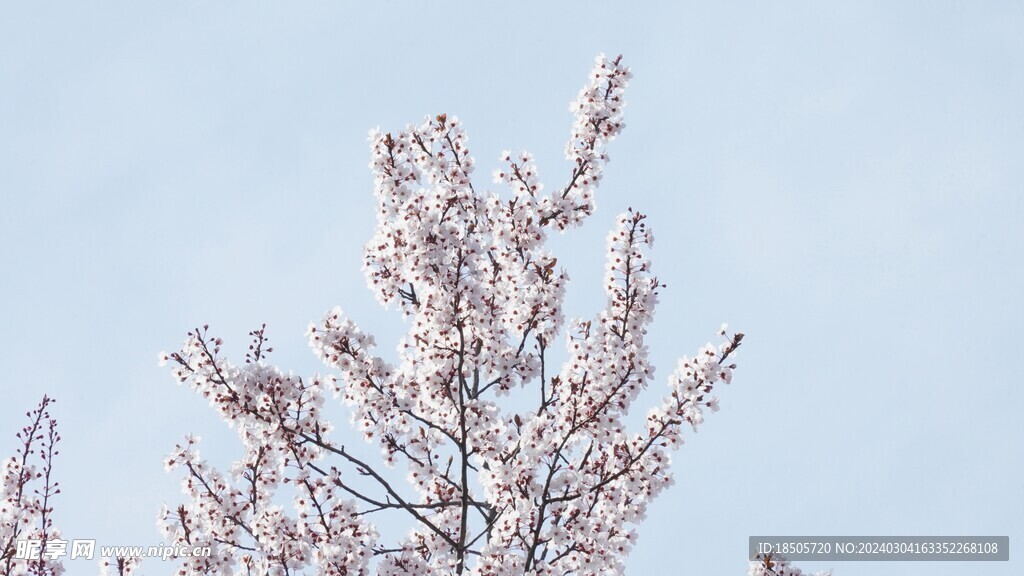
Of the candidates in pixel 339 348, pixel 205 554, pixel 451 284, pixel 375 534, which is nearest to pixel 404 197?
pixel 451 284

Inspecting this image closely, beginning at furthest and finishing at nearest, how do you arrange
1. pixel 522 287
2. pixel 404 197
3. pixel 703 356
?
pixel 522 287
pixel 404 197
pixel 703 356

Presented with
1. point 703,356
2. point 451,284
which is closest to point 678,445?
point 703,356

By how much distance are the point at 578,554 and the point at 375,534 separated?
7.65ft

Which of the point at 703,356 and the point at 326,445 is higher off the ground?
the point at 703,356

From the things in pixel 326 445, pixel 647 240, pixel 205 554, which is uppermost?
pixel 647 240

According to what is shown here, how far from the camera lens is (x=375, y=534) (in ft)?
33.8

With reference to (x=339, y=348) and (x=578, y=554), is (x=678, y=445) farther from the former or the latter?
(x=339, y=348)

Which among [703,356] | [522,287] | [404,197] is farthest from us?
[522,287]

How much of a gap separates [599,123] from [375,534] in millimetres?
5541

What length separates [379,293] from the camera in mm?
11234

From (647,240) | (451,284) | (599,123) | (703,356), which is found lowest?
(703,356)

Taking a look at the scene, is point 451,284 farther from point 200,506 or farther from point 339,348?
point 200,506

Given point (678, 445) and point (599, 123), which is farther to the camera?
point (599, 123)

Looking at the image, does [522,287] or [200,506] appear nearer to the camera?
[200,506]
